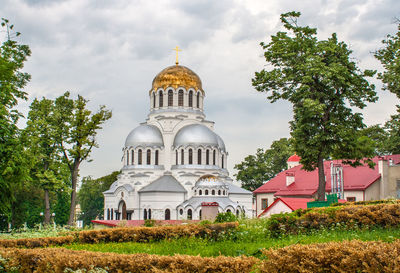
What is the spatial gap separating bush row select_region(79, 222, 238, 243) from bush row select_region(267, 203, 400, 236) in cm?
116

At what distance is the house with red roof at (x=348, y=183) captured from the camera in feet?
106

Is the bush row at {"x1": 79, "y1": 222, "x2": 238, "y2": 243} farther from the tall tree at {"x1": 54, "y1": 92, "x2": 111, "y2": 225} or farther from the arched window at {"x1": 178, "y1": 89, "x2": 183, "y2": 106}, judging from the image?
the arched window at {"x1": 178, "y1": 89, "x2": 183, "y2": 106}

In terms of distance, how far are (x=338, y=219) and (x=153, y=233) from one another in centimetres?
480

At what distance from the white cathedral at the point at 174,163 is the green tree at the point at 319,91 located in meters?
22.6

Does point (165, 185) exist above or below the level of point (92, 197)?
above

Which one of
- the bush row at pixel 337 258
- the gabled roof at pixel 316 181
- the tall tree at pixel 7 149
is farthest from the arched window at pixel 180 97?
the bush row at pixel 337 258

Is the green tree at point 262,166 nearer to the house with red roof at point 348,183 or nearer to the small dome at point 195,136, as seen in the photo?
the small dome at point 195,136

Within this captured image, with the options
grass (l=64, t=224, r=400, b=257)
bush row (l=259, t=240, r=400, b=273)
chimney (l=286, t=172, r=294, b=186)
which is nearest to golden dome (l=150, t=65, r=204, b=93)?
chimney (l=286, t=172, r=294, b=186)

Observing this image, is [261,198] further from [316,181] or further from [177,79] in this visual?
[177,79]

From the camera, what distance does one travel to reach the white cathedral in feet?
154

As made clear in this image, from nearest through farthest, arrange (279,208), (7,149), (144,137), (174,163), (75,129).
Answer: (7,149) < (279,208) < (75,129) < (174,163) < (144,137)

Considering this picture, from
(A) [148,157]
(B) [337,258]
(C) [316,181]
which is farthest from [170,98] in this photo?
(B) [337,258]

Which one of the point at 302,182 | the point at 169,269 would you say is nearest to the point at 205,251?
the point at 169,269

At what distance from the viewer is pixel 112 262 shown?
7070 mm
